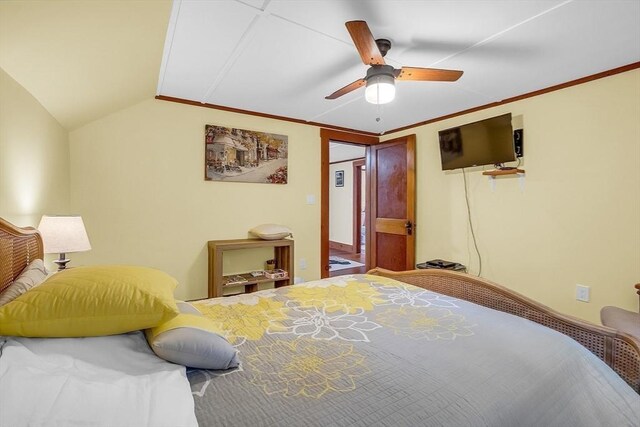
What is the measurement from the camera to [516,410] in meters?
0.91

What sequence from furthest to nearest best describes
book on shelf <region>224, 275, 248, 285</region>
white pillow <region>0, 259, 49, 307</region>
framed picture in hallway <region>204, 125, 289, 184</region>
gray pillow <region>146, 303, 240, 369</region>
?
framed picture in hallway <region>204, 125, 289, 184</region> < book on shelf <region>224, 275, 248, 285</region> < white pillow <region>0, 259, 49, 307</region> < gray pillow <region>146, 303, 240, 369</region>

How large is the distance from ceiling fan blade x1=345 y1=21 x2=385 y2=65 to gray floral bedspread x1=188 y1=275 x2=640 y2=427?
1429 millimetres

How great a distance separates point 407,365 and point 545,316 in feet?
3.10

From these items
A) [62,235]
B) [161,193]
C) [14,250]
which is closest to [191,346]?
[14,250]

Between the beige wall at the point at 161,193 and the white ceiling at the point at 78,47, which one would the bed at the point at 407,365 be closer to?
the white ceiling at the point at 78,47

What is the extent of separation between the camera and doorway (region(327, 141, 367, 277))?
682 centimetres

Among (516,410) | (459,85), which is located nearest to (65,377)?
(516,410)

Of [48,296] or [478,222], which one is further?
[478,222]

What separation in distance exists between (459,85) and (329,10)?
1596 mm

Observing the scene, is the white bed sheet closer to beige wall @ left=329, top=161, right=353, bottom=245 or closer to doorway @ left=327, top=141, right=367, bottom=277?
doorway @ left=327, top=141, right=367, bottom=277

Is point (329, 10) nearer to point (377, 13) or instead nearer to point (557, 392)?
point (377, 13)

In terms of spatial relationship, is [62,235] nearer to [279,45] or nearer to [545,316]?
[279,45]

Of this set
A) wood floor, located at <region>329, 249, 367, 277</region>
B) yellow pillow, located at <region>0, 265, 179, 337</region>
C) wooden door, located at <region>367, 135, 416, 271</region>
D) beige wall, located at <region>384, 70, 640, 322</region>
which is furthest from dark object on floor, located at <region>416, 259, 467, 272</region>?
yellow pillow, located at <region>0, 265, 179, 337</region>

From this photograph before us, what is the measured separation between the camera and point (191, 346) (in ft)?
3.12
